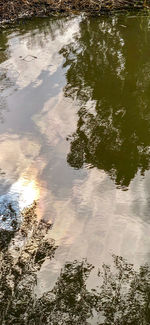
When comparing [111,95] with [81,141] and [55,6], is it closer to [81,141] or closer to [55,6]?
[81,141]

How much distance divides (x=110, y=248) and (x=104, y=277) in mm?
248

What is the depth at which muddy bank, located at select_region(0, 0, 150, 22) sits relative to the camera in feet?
22.8

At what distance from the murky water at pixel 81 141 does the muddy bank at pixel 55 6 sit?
155 cm

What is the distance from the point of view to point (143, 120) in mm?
3611

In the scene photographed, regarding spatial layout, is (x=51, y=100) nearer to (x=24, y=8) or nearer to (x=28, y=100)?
(x=28, y=100)

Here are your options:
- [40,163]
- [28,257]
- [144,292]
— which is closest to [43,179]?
[40,163]

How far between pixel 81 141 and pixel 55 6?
207 inches

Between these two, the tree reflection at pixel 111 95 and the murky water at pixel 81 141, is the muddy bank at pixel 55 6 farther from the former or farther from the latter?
the murky water at pixel 81 141

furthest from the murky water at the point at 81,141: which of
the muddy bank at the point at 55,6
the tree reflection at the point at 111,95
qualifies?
the muddy bank at the point at 55,6

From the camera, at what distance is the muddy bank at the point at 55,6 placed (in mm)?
6945

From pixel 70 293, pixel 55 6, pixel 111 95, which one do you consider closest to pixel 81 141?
pixel 111 95

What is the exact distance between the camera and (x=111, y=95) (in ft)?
13.4

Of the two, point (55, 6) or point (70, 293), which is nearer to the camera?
point (70, 293)

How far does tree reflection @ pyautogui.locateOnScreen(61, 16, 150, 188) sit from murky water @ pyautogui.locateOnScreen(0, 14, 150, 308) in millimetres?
13
